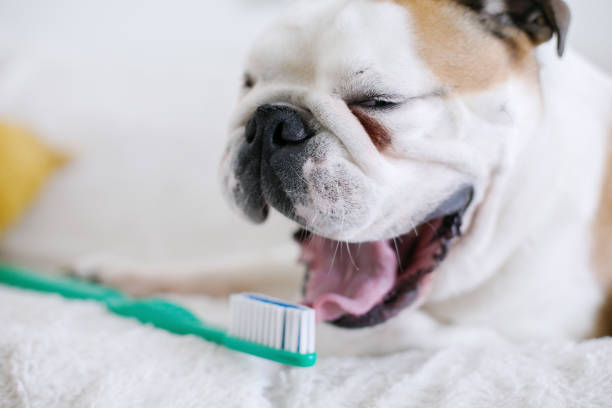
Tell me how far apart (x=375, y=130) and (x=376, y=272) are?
0.24 meters

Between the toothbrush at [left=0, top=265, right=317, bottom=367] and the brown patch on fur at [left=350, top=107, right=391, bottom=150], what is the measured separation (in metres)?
0.25

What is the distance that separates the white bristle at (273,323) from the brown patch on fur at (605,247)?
56cm

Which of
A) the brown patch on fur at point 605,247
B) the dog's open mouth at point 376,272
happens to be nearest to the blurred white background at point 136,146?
the dog's open mouth at point 376,272

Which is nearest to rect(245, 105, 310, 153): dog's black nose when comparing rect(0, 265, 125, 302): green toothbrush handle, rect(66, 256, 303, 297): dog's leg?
rect(0, 265, 125, 302): green toothbrush handle

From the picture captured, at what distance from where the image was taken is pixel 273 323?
0.71 meters

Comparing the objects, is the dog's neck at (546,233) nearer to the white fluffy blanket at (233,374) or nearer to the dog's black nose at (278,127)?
the white fluffy blanket at (233,374)

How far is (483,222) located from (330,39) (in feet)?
1.23

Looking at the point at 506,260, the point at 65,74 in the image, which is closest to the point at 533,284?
the point at 506,260

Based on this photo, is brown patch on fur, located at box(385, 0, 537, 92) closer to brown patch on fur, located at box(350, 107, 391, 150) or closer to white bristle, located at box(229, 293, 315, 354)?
brown patch on fur, located at box(350, 107, 391, 150)

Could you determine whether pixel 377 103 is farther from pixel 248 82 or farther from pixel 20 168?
pixel 20 168

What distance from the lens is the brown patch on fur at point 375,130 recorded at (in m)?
0.75

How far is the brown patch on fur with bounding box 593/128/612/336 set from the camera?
3.09 feet

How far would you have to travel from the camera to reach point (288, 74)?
0.82 metres

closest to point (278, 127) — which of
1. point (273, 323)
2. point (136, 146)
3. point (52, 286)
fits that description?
point (273, 323)
